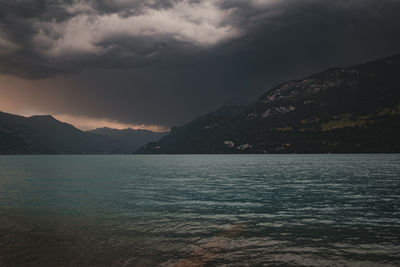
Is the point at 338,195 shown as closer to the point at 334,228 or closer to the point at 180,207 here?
the point at 334,228

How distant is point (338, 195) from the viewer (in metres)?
44.8

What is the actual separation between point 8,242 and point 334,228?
1071 inches

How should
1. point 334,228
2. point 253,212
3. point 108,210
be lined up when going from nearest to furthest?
1. point 334,228
2. point 253,212
3. point 108,210

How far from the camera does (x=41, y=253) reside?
18703 millimetres

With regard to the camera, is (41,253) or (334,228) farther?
(334,228)

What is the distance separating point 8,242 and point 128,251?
1025 centimetres

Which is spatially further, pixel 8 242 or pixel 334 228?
pixel 334 228

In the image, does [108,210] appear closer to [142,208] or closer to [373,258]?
[142,208]

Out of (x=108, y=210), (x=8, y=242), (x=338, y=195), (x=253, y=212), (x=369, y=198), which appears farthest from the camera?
(x=338, y=195)

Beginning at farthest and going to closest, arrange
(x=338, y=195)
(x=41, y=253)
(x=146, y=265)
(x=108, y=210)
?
(x=338, y=195) → (x=108, y=210) → (x=41, y=253) → (x=146, y=265)

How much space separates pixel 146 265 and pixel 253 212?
18766mm

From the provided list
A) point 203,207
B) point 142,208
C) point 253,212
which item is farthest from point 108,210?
point 253,212

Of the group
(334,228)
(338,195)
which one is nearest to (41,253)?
(334,228)

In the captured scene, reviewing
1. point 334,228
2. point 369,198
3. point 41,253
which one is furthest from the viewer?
point 369,198
